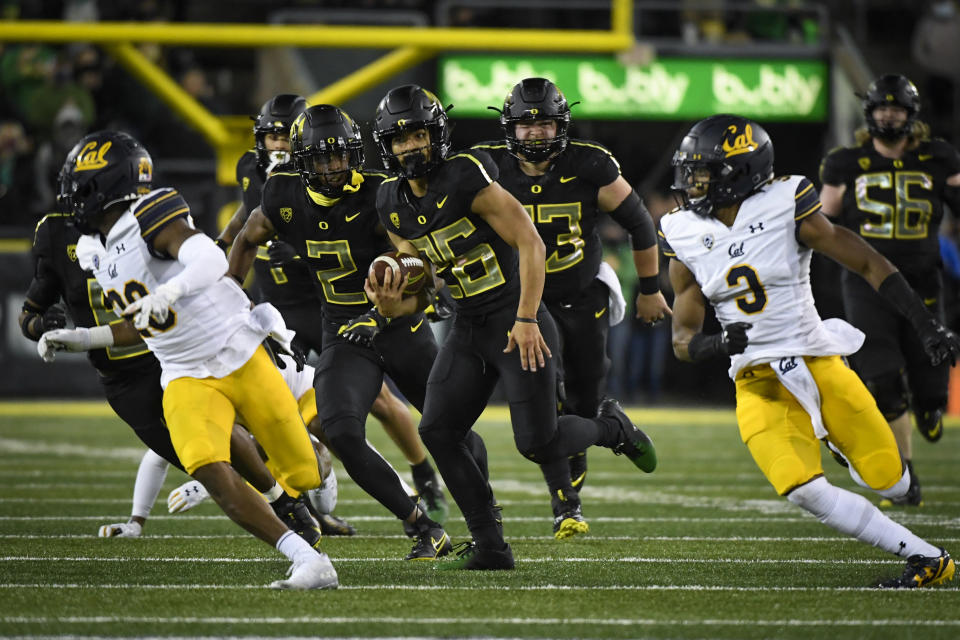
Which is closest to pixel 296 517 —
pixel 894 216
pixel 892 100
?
pixel 894 216

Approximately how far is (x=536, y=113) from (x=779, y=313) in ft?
4.74

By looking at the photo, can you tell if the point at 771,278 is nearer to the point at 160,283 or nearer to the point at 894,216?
the point at 160,283

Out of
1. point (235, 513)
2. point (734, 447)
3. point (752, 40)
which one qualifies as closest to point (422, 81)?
point (752, 40)

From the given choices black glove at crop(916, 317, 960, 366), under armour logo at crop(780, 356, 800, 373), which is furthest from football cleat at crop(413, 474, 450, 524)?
black glove at crop(916, 317, 960, 366)

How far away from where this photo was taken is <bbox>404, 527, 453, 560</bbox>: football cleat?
16.7ft

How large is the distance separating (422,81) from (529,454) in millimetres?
8741

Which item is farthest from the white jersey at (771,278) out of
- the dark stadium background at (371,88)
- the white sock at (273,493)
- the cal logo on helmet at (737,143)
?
the dark stadium background at (371,88)

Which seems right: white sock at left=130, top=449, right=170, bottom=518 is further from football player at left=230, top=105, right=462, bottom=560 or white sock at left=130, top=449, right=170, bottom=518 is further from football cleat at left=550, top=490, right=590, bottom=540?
football cleat at left=550, top=490, right=590, bottom=540

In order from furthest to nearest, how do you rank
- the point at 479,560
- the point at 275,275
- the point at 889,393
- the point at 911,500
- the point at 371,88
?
the point at 371,88 → the point at 889,393 → the point at 911,500 → the point at 275,275 → the point at 479,560

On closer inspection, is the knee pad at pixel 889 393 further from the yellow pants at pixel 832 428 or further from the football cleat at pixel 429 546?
the football cleat at pixel 429 546

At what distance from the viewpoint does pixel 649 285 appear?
6.00 m

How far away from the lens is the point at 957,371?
1190cm

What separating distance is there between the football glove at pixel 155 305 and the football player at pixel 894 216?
3657 mm

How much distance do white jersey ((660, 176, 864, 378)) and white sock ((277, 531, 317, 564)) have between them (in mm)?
1459
